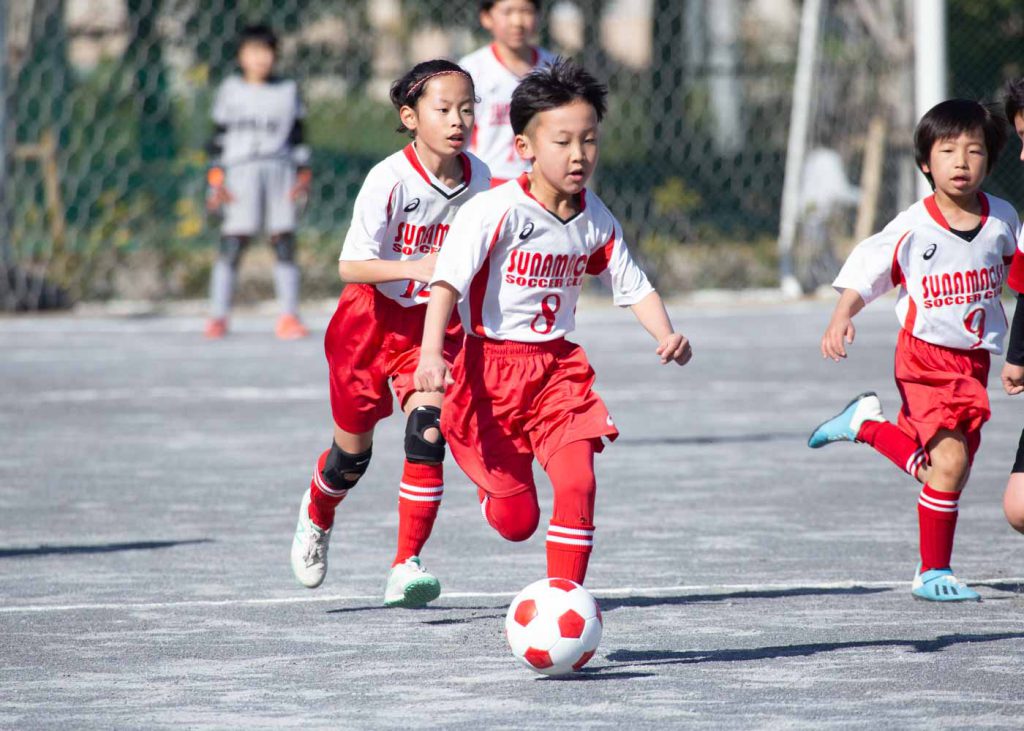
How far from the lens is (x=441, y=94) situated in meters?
5.43

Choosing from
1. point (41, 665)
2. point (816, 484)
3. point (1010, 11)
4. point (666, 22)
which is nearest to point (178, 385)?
point (816, 484)

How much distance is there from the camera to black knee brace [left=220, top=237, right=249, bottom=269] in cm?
1411

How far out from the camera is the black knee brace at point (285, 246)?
13.9 m

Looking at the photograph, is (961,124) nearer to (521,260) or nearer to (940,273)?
(940,273)

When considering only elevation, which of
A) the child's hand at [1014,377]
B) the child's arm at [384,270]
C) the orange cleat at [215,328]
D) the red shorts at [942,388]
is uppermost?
the child's arm at [384,270]

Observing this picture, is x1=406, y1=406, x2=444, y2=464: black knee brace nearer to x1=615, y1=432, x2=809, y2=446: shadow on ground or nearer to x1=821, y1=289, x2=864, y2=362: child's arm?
x1=821, y1=289, x2=864, y2=362: child's arm

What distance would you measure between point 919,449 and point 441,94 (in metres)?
1.82

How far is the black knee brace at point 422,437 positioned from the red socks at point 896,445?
143 centimetres

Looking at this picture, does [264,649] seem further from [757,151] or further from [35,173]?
[757,151]

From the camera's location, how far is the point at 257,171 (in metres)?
14.3

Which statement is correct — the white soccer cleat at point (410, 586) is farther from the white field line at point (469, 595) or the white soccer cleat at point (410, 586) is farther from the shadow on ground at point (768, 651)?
the shadow on ground at point (768, 651)

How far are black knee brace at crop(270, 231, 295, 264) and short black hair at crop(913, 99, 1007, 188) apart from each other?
8.89 meters

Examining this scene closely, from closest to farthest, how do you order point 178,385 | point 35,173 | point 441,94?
point 441,94 → point 178,385 → point 35,173

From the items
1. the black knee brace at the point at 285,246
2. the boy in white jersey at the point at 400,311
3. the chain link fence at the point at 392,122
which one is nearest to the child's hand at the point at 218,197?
the black knee brace at the point at 285,246
